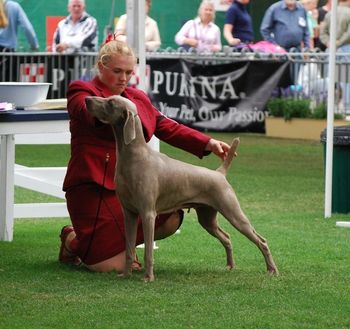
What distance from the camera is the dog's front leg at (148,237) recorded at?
7348 millimetres

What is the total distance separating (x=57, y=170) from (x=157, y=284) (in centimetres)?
268

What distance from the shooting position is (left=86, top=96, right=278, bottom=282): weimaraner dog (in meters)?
7.18

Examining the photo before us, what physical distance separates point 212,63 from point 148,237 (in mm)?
13007

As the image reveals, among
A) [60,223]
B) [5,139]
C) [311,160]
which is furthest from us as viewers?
[311,160]

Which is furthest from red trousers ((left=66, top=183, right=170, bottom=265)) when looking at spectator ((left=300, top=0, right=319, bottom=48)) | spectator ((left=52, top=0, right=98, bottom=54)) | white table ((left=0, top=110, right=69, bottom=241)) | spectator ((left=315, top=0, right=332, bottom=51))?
spectator ((left=315, top=0, right=332, bottom=51))

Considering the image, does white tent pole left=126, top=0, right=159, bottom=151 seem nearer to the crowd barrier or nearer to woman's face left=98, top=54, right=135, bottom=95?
woman's face left=98, top=54, right=135, bottom=95

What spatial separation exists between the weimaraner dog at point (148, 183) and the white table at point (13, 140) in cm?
82

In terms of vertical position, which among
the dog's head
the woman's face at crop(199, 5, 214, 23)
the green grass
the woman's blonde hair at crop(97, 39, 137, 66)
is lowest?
the green grass

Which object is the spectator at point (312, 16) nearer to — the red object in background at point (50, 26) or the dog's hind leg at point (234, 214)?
the red object in background at point (50, 26)

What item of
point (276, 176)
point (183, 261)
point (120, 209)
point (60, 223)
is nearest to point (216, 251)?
point (183, 261)

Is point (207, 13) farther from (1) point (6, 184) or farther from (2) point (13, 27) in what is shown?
(1) point (6, 184)

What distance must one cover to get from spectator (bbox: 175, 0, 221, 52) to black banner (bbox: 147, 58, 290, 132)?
68cm

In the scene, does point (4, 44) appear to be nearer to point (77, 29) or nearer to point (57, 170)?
point (77, 29)

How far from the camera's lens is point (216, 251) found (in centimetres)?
895
